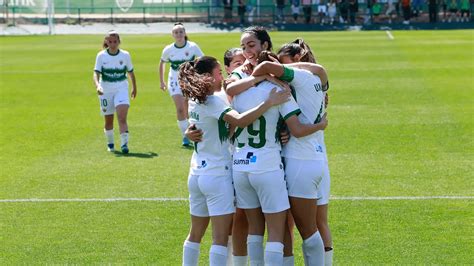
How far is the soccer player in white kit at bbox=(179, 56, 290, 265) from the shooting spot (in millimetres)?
8461

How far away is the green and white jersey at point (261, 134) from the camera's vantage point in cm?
831

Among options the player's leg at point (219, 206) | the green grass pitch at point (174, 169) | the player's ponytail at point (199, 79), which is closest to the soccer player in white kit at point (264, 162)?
the player's leg at point (219, 206)

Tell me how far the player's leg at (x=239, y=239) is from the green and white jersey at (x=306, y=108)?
816 millimetres

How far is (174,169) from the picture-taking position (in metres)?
15.9

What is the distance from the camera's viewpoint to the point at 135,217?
12.5 m

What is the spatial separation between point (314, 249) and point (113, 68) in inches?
392

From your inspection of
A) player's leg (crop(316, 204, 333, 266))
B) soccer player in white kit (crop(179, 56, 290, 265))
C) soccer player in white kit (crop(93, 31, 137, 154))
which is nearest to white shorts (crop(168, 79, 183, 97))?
soccer player in white kit (crop(93, 31, 137, 154))

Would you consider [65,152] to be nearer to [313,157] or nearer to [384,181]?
[384,181]

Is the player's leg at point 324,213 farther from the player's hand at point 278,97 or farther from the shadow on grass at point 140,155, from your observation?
the shadow on grass at point 140,155

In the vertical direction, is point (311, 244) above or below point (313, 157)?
below

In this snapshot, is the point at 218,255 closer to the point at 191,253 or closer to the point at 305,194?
the point at 191,253

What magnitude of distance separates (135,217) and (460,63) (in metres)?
22.5

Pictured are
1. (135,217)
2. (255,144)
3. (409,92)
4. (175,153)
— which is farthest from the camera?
(409,92)

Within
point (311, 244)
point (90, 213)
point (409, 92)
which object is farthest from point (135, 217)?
point (409, 92)
